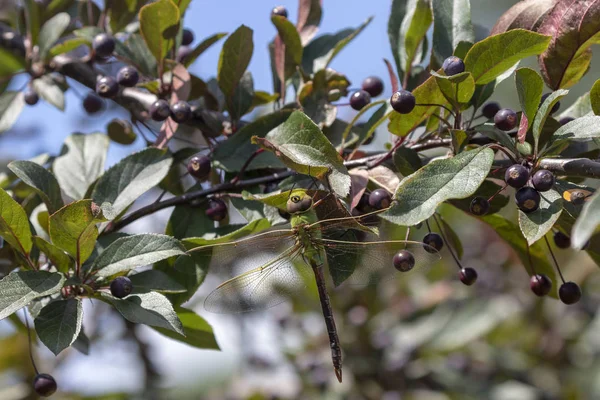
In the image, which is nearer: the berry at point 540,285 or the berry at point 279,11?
the berry at point 540,285

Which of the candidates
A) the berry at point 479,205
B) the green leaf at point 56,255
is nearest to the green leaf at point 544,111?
the berry at point 479,205

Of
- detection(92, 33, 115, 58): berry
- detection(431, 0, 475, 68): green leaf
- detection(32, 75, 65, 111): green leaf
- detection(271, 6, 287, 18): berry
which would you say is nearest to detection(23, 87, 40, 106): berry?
detection(32, 75, 65, 111): green leaf

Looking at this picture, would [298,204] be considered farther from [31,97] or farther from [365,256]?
[31,97]

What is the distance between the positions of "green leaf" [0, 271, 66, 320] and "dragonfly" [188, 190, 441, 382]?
1.12 ft

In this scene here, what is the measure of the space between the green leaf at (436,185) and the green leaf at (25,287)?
800 mm

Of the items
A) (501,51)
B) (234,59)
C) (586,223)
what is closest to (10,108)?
(234,59)

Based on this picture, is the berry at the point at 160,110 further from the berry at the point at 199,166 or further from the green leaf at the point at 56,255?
the green leaf at the point at 56,255

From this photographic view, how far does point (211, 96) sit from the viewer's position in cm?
228

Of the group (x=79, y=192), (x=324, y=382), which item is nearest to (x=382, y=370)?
(x=324, y=382)

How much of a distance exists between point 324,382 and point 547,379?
5.07 ft

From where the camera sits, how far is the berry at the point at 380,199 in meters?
1.63

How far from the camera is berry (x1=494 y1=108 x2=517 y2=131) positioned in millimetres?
1591

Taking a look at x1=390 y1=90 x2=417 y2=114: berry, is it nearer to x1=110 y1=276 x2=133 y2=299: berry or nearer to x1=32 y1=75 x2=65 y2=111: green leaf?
x1=110 y1=276 x2=133 y2=299: berry

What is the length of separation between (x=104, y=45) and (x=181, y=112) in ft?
1.67
